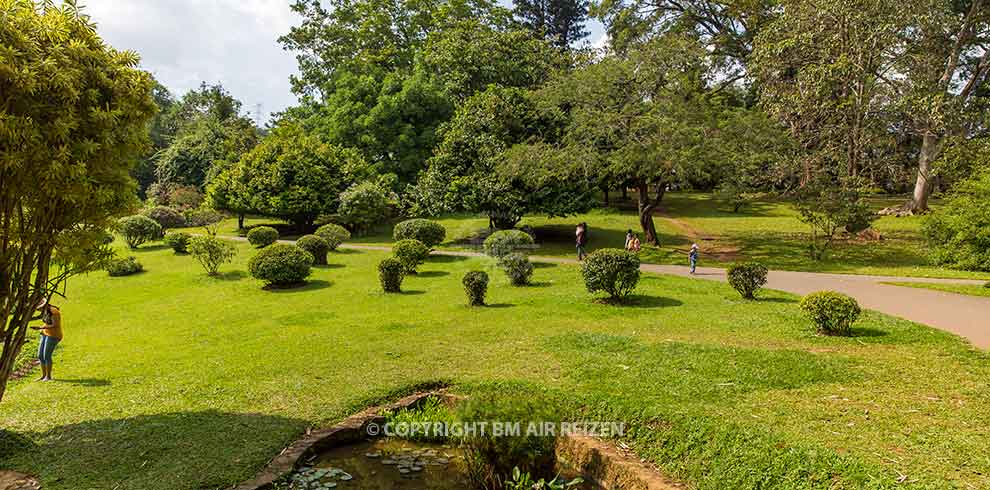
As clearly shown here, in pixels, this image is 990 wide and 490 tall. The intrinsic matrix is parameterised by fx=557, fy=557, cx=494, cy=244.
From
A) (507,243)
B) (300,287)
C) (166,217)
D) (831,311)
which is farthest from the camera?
(166,217)

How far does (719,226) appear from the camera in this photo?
101 ft

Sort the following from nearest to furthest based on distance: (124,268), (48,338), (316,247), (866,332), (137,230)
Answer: (48,338) → (866,332) → (124,268) → (316,247) → (137,230)

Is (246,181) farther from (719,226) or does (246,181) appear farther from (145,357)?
(719,226)

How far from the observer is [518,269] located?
16172 mm

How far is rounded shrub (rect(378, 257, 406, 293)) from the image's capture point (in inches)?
612

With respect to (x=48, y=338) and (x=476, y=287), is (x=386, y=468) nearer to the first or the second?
(x=48, y=338)

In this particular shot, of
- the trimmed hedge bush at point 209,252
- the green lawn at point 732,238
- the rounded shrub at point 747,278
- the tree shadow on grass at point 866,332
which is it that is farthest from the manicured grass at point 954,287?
the trimmed hedge bush at point 209,252

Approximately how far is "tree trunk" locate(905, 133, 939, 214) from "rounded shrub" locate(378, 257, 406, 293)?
26758 millimetres

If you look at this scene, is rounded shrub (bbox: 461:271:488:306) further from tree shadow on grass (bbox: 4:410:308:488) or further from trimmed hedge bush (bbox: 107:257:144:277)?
trimmed hedge bush (bbox: 107:257:144:277)

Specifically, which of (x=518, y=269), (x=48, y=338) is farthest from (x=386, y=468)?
(x=518, y=269)

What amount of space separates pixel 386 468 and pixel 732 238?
24.2 meters

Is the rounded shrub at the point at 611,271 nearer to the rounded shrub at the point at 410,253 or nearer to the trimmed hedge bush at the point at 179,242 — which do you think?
the rounded shrub at the point at 410,253

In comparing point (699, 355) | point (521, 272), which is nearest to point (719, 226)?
point (521, 272)

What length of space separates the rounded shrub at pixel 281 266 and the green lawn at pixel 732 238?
28.1ft
